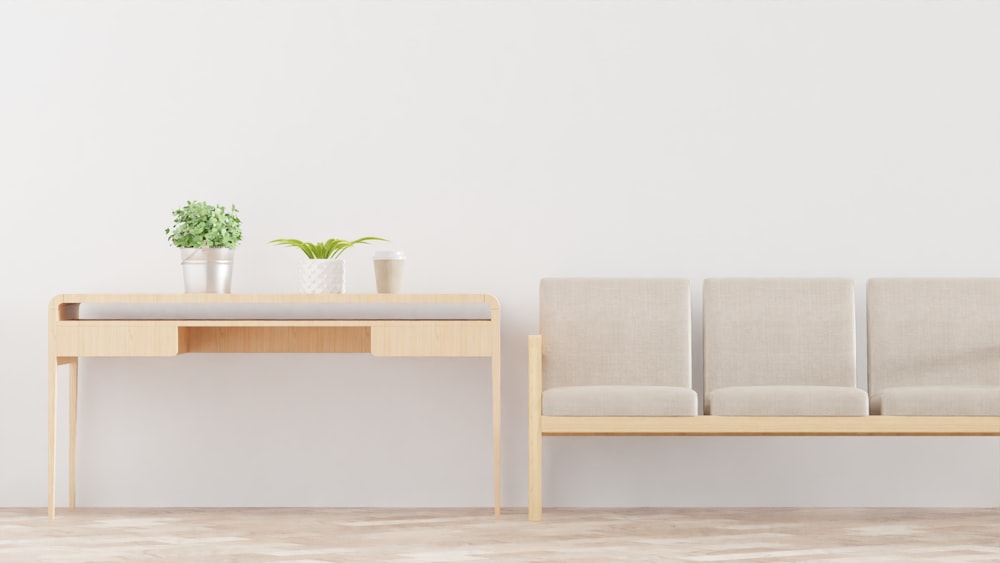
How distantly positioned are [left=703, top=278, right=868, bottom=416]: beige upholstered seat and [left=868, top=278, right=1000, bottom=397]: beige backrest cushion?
0.34ft

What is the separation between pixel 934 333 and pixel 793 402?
0.69 metres

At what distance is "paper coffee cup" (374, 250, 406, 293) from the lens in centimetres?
363

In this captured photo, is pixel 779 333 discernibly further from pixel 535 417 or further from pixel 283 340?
pixel 283 340

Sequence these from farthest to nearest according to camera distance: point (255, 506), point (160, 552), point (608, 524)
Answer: point (255, 506)
point (608, 524)
point (160, 552)

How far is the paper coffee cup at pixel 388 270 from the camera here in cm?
363

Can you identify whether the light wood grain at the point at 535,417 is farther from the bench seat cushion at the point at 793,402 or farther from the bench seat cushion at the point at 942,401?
the bench seat cushion at the point at 942,401

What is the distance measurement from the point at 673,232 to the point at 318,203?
1284 millimetres

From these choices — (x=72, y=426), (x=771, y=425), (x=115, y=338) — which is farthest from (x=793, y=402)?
(x=72, y=426)

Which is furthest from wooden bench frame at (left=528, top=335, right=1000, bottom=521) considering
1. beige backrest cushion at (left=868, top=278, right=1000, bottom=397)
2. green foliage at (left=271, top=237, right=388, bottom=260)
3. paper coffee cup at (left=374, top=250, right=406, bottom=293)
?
green foliage at (left=271, top=237, right=388, bottom=260)

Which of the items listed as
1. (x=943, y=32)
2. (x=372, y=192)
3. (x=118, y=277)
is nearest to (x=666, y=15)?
(x=943, y=32)

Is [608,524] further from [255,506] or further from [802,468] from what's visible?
[255,506]

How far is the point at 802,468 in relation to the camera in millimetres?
3879

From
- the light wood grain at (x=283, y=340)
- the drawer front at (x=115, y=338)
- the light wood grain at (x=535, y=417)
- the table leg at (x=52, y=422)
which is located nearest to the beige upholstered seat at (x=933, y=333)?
the light wood grain at (x=535, y=417)

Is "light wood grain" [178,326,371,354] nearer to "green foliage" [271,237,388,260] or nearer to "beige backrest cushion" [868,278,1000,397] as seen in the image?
"green foliage" [271,237,388,260]
